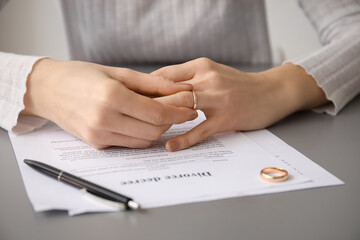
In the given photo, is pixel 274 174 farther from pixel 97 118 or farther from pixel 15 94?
pixel 15 94

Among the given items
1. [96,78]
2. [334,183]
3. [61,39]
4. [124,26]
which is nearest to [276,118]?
[334,183]

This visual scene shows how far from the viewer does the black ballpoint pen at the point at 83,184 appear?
430mm

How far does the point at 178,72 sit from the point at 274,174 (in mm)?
242

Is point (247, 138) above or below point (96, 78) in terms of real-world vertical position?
below

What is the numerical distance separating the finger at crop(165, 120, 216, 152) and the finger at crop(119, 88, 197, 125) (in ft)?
0.10

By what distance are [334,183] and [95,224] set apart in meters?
0.30

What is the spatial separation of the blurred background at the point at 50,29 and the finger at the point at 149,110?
5.32 feet

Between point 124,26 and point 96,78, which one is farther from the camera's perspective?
point 124,26

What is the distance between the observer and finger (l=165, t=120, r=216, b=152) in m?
0.59

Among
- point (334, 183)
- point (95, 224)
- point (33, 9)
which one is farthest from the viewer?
point (33, 9)

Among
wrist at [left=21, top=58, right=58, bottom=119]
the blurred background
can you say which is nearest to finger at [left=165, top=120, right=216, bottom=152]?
wrist at [left=21, top=58, right=58, bottom=119]

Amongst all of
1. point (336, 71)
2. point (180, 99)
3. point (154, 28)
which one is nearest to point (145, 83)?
point (180, 99)

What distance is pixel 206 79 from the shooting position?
66cm

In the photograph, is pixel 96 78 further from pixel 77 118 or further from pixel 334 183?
pixel 334 183
